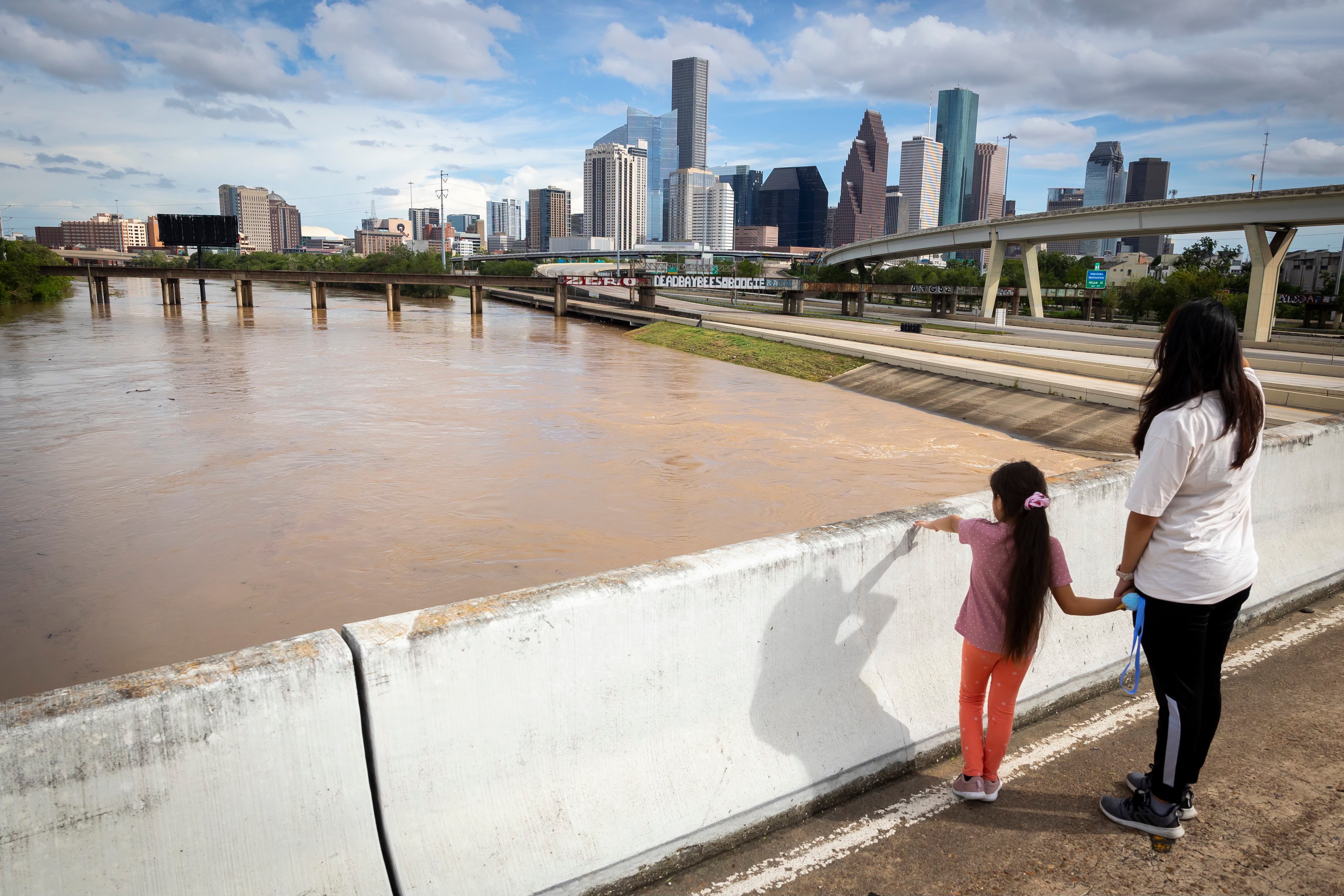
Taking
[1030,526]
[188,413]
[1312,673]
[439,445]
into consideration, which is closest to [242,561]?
[439,445]

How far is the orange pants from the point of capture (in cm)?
371

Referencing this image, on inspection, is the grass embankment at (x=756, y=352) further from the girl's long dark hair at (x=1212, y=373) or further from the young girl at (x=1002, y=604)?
the girl's long dark hair at (x=1212, y=373)

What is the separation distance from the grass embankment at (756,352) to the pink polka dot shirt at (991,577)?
29228 millimetres

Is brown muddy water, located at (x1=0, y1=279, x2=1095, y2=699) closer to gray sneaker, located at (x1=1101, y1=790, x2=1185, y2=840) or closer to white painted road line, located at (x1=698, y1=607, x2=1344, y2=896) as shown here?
white painted road line, located at (x1=698, y1=607, x2=1344, y2=896)

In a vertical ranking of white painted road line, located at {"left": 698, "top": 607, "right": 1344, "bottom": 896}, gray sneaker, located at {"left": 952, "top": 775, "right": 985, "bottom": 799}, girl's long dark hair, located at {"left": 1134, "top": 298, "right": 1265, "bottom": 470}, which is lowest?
white painted road line, located at {"left": 698, "top": 607, "right": 1344, "bottom": 896}

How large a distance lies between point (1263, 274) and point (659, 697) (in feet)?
150

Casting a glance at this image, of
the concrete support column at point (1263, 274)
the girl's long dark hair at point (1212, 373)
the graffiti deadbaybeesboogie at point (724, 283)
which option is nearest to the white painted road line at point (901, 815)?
the girl's long dark hair at point (1212, 373)

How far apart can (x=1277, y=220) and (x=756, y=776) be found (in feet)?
150

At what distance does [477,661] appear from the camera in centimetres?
288

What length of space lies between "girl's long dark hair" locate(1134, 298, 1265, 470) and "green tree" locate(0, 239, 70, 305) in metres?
83.4

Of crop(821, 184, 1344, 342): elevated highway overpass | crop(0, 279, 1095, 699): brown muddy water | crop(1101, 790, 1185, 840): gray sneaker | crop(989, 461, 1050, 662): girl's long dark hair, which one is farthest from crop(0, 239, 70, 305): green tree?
crop(1101, 790, 1185, 840): gray sneaker

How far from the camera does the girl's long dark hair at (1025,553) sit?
11.5 feet

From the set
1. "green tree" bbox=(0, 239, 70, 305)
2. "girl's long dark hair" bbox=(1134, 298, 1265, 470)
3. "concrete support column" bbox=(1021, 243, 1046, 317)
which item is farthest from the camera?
"green tree" bbox=(0, 239, 70, 305)

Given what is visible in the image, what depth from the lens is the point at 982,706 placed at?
3764 mm
